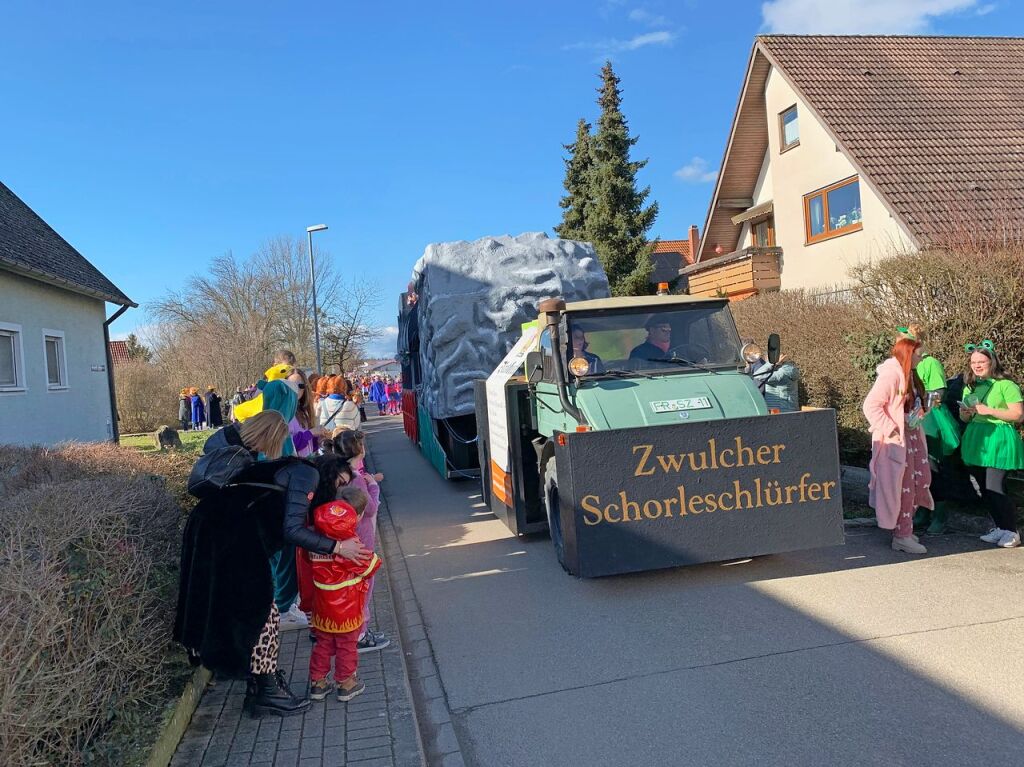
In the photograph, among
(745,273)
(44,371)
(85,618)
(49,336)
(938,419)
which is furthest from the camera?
(745,273)

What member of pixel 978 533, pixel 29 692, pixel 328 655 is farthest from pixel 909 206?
pixel 29 692

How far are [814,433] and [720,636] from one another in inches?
69.3

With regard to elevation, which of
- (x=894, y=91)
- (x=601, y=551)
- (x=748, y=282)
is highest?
(x=894, y=91)

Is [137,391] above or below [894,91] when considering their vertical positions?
below

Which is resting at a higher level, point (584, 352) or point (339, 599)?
point (584, 352)

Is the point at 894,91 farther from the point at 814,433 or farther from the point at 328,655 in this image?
the point at 328,655

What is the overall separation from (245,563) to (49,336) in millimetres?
14335

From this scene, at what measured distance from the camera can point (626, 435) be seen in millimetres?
5516

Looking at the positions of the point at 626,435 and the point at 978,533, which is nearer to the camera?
the point at 626,435

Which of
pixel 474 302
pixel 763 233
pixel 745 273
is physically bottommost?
pixel 474 302

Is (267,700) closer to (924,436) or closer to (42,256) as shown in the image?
(924,436)

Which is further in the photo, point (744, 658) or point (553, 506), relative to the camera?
point (553, 506)

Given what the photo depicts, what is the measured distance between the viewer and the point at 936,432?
22.5ft

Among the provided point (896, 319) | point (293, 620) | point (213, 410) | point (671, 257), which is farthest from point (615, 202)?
point (293, 620)
